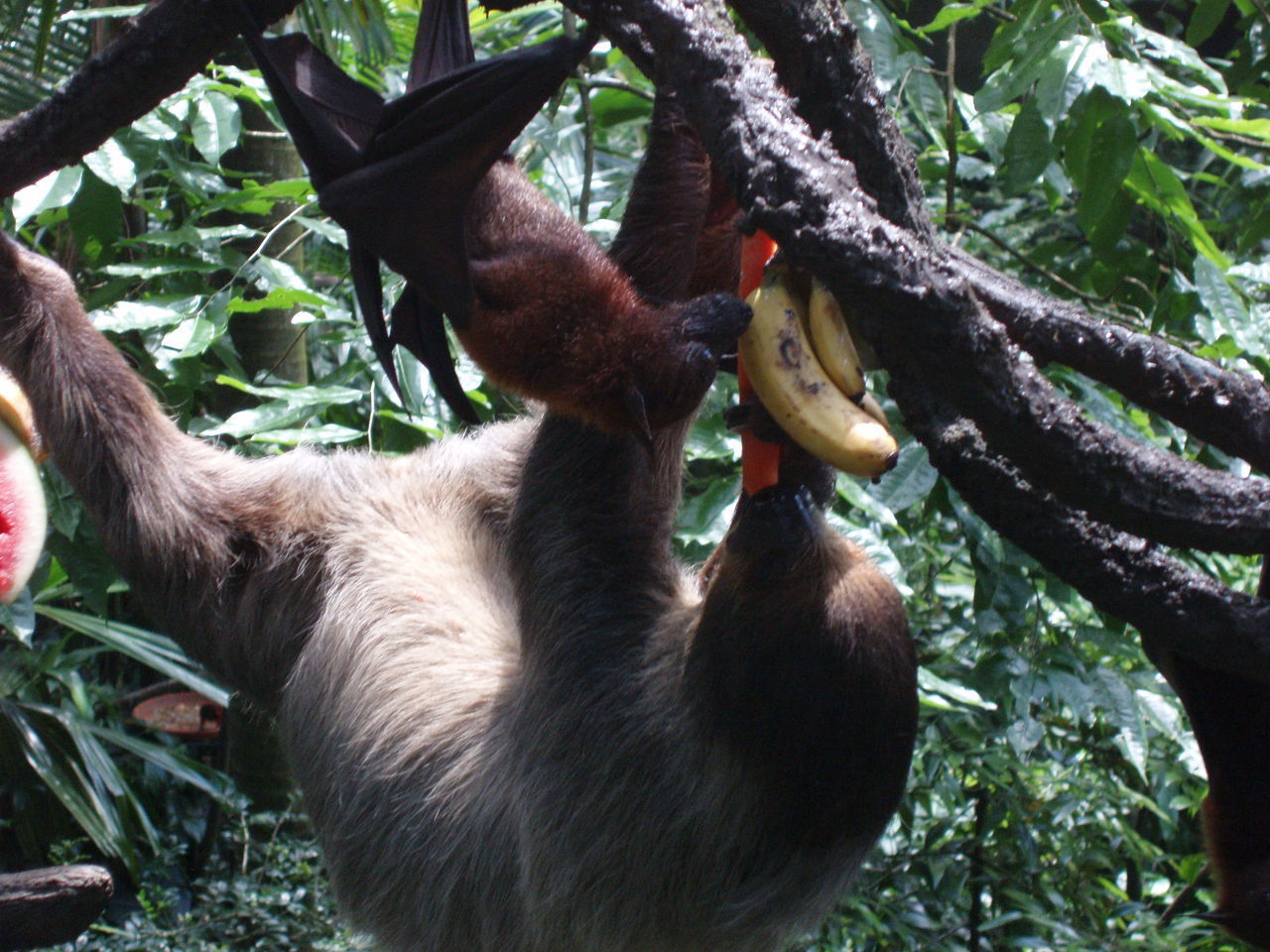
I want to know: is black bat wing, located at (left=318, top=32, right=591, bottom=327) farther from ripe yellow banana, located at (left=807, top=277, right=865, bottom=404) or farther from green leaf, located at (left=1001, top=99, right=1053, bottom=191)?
green leaf, located at (left=1001, top=99, right=1053, bottom=191)

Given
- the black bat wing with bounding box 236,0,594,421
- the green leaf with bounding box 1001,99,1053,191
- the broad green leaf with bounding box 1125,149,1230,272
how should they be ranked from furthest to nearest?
the broad green leaf with bounding box 1125,149,1230,272 → the green leaf with bounding box 1001,99,1053,191 → the black bat wing with bounding box 236,0,594,421

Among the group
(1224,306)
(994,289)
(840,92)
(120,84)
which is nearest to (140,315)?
(120,84)

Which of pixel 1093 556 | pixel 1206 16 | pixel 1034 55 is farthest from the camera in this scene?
pixel 1206 16

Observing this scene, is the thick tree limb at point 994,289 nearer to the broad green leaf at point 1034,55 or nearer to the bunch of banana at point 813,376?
the bunch of banana at point 813,376

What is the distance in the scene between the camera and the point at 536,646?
107 inches

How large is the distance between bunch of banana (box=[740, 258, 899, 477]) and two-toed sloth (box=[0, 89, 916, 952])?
0.10m

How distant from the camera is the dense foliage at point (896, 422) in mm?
3152

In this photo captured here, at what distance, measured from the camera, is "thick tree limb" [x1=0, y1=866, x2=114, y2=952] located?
2881mm

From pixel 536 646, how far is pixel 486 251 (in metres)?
1.00

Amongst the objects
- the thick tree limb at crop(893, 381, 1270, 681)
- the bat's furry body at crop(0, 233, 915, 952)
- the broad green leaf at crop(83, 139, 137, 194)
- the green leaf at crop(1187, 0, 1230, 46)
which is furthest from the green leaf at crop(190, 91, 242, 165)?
Result: the green leaf at crop(1187, 0, 1230, 46)

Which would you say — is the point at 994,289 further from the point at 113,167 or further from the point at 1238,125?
the point at 113,167

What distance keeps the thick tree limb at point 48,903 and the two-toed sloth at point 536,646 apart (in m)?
0.58

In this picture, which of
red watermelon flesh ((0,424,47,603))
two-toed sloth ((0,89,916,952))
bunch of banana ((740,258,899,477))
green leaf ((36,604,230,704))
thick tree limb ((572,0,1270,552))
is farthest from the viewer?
green leaf ((36,604,230,704))

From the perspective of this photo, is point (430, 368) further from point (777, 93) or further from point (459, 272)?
point (777, 93)
